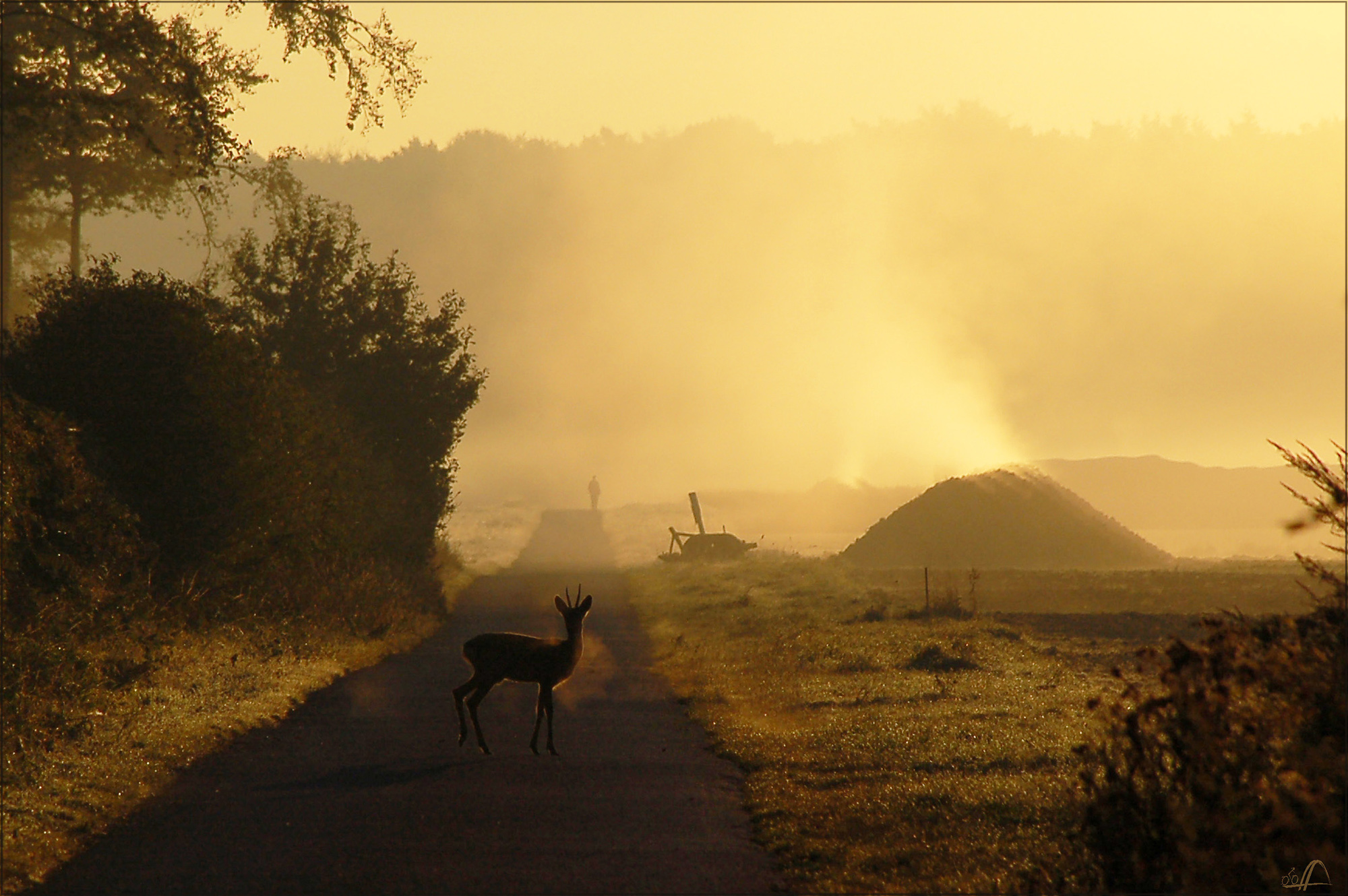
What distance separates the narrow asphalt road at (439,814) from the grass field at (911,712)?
847mm

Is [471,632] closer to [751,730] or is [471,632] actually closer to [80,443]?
[80,443]

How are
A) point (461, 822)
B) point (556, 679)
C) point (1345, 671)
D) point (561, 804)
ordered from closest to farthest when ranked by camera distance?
1. point (1345, 671)
2. point (461, 822)
3. point (561, 804)
4. point (556, 679)

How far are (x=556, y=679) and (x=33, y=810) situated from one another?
559 centimetres

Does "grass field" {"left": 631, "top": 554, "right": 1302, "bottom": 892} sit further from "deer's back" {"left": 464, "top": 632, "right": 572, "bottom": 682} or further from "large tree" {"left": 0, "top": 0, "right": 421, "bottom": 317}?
"large tree" {"left": 0, "top": 0, "right": 421, "bottom": 317}

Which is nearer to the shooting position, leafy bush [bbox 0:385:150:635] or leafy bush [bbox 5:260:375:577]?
leafy bush [bbox 0:385:150:635]

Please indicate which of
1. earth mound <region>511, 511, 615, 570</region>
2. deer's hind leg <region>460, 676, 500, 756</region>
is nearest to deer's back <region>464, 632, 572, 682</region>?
deer's hind leg <region>460, 676, 500, 756</region>

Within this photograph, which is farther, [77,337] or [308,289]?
[308,289]

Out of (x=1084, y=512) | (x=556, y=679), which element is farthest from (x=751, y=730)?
(x=1084, y=512)

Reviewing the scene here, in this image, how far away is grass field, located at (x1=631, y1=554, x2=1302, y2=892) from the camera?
409 inches

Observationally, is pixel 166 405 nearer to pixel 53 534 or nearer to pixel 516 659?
pixel 53 534

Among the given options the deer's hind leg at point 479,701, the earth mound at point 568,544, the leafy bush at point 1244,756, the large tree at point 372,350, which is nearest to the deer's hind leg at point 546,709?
the deer's hind leg at point 479,701

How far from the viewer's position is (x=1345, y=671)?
7.23m

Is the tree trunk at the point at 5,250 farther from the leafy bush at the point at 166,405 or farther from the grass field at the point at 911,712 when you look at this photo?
the grass field at the point at 911,712

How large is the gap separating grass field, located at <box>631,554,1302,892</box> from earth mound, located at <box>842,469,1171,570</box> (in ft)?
76.9
